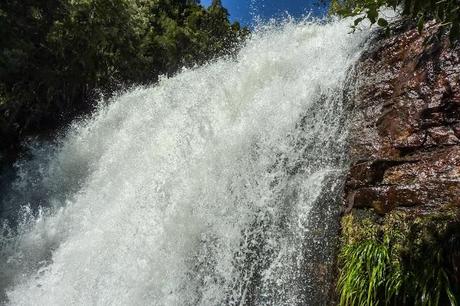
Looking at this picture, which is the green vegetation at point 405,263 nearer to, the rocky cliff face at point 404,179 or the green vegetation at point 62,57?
the rocky cliff face at point 404,179

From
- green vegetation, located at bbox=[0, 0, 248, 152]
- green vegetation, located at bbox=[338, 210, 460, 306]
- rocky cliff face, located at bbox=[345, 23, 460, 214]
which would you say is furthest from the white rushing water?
green vegetation, located at bbox=[0, 0, 248, 152]

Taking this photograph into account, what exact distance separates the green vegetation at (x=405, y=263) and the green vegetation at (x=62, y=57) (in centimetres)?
1202

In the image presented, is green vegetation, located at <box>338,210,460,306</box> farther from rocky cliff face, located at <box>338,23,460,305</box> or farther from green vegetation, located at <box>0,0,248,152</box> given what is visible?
green vegetation, located at <box>0,0,248,152</box>

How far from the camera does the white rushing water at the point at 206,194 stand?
634 centimetres

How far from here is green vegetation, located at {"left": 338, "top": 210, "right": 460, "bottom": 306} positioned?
172 inches

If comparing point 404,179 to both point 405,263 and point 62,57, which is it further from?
point 62,57

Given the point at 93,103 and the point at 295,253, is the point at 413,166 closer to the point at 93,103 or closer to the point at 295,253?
the point at 295,253

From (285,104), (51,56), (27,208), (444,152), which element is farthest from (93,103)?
(444,152)

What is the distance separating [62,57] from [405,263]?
15360 millimetres

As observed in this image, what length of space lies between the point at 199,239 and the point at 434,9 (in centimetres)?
482

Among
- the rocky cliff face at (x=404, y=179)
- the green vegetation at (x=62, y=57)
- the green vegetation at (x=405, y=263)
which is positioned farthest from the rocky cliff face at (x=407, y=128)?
the green vegetation at (x=62, y=57)

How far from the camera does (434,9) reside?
332 cm

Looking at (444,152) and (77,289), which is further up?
(444,152)

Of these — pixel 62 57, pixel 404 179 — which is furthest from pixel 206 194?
pixel 62 57
